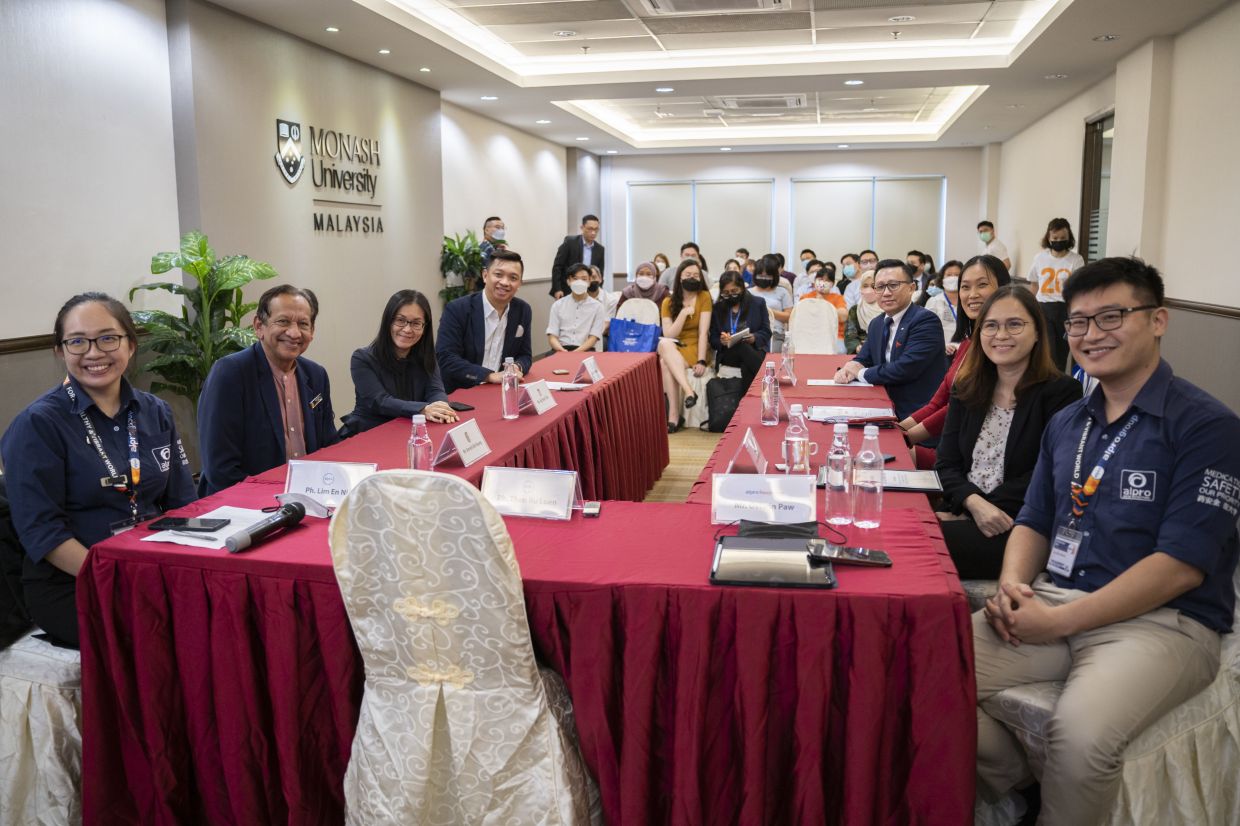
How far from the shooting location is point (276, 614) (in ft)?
6.34

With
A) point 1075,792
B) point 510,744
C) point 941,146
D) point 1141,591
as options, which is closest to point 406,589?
point 510,744

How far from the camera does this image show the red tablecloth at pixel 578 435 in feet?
9.91

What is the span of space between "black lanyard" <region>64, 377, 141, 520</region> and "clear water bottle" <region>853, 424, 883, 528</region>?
175cm

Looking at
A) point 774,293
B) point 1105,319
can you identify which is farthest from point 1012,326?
point 774,293

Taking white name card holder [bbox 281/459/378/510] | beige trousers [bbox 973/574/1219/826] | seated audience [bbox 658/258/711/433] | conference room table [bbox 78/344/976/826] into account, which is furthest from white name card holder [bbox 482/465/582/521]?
seated audience [bbox 658/258/711/433]

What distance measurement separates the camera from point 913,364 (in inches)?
162

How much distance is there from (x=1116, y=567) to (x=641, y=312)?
18.1 ft

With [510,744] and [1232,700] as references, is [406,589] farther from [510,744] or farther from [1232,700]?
[1232,700]

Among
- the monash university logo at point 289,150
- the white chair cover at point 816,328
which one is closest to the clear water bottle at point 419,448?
the monash university logo at point 289,150

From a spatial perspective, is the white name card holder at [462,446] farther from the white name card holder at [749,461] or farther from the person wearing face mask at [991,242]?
the person wearing face mask at [991,242]

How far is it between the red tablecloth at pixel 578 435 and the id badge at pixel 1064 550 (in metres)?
1.51

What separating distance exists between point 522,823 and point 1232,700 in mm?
1389

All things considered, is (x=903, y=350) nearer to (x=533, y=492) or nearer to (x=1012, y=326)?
(x=1012, y=326)

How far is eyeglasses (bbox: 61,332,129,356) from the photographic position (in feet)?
7.31
